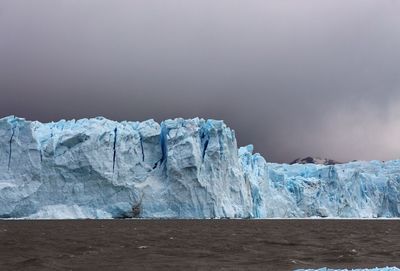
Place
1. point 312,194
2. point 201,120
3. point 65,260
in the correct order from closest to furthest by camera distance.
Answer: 1. point 65,260
2. point 201,120
3. point 312,194

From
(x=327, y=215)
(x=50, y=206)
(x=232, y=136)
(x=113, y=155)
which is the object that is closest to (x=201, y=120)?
(x=232, y=136)

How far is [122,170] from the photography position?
5931cm

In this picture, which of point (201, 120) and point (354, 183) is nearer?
point (201, 120)

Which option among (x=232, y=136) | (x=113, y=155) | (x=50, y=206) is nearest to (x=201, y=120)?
(x=232, y=136)

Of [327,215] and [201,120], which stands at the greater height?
[201,120]

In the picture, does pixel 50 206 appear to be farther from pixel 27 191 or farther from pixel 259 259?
pixel 259 259

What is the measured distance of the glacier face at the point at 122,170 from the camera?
187 feet

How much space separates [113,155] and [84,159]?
12.6ft

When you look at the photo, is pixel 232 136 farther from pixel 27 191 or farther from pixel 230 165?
pixel 27 191

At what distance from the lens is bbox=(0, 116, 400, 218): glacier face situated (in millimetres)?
57094

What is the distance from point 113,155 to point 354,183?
121 ft

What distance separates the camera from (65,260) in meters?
19.8

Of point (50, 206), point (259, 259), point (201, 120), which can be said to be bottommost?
point (50, 206)

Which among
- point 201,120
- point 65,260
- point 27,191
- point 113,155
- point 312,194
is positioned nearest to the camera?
point 65,260
